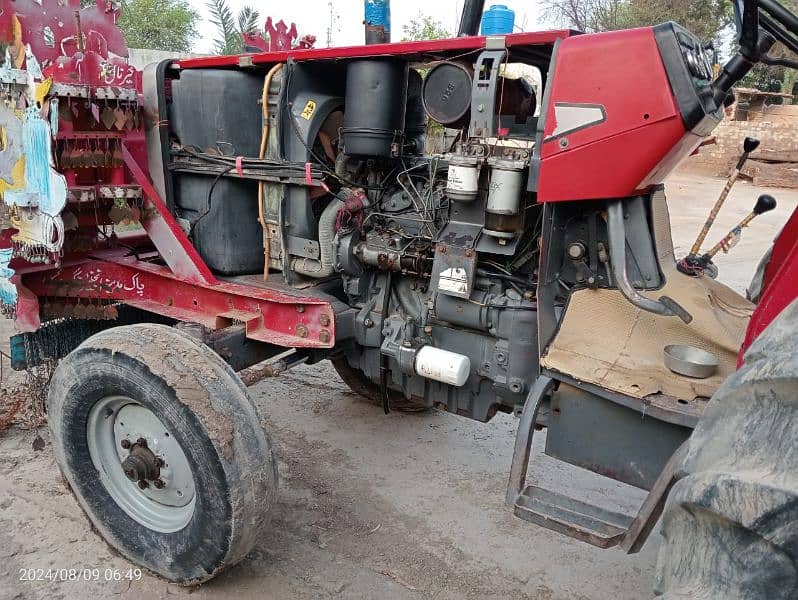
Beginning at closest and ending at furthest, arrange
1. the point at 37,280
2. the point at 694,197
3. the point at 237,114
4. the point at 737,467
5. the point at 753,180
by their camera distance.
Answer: the point at 737,467
the point at 237,114
the point at 37,280
the point at 694,197
the point at 753,180

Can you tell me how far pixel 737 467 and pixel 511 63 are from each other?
1.98 meters

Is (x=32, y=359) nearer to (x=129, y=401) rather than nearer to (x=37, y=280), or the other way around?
(x=37, y=280)

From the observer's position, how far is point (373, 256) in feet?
9.70

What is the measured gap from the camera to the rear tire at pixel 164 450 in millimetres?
2354

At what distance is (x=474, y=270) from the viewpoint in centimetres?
263

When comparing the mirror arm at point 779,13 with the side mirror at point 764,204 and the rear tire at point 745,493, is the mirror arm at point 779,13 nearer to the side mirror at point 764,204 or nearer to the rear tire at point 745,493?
the side mirror at point 764,204

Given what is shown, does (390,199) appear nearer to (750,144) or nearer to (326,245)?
(326,245)

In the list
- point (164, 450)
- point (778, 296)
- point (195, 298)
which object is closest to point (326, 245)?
point (195, 298)

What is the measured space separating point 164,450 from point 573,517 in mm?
1568

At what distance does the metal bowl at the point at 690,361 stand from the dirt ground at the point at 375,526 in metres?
1.18

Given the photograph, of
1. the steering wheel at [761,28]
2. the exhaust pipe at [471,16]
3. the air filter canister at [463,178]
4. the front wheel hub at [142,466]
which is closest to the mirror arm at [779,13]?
the steering wheel at [761,28]

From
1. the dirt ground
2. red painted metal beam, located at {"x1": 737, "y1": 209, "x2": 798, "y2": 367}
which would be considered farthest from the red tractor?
the dirt ground

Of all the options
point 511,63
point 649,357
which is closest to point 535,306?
point 649,357

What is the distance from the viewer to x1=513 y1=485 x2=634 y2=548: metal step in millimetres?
1988
